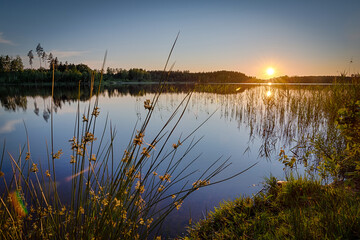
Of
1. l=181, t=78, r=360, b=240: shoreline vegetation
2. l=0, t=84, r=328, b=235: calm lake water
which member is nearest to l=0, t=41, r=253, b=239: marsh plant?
l=181, t=78, r=360, b=240: shoreline vegetation

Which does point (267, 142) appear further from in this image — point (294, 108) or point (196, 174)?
point (196, 174)

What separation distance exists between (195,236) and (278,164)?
3747 mm

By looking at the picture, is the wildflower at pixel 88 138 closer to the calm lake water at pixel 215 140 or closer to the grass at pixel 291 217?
the grass at pixel 291 217

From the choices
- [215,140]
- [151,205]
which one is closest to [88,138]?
[151,205]

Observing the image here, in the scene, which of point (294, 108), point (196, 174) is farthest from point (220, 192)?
point (294, 108)

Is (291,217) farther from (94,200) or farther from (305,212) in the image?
(94,200)

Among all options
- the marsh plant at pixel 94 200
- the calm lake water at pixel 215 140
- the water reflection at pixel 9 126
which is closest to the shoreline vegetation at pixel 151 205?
the marsh plant at pixel 94 200

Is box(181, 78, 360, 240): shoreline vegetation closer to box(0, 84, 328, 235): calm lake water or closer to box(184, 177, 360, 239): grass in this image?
box(184, 177, 360, 239): grass

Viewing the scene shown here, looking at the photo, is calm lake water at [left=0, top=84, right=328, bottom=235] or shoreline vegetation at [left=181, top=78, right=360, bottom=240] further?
calm lake water at [left=0, top=84, right=328, bottom=235]

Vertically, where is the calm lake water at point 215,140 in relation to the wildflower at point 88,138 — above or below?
below

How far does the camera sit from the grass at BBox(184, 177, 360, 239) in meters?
1.87

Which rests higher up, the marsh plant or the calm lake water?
the marsh plant

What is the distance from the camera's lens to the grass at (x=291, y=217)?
6.13 feet

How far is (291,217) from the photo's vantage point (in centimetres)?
232
